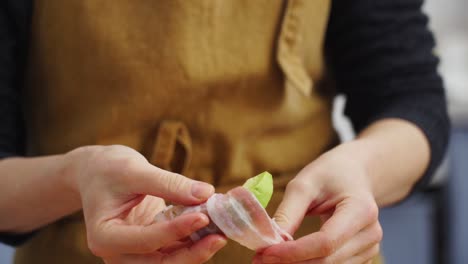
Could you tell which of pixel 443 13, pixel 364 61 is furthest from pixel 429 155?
pixel 443 13

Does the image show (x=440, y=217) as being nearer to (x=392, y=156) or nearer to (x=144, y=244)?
(x=392, y=156)

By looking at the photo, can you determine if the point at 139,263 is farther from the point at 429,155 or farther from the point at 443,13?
the point at 443,13

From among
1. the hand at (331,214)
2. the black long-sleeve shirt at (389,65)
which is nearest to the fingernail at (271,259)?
the hand at (331,214)

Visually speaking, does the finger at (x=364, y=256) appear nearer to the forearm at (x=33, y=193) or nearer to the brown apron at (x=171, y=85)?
the brown apron at (x=171, y=85)

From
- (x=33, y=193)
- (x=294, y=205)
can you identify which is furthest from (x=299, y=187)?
(x=33, y=193)

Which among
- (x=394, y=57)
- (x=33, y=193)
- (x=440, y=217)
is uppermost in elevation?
(x=394, y=57)
